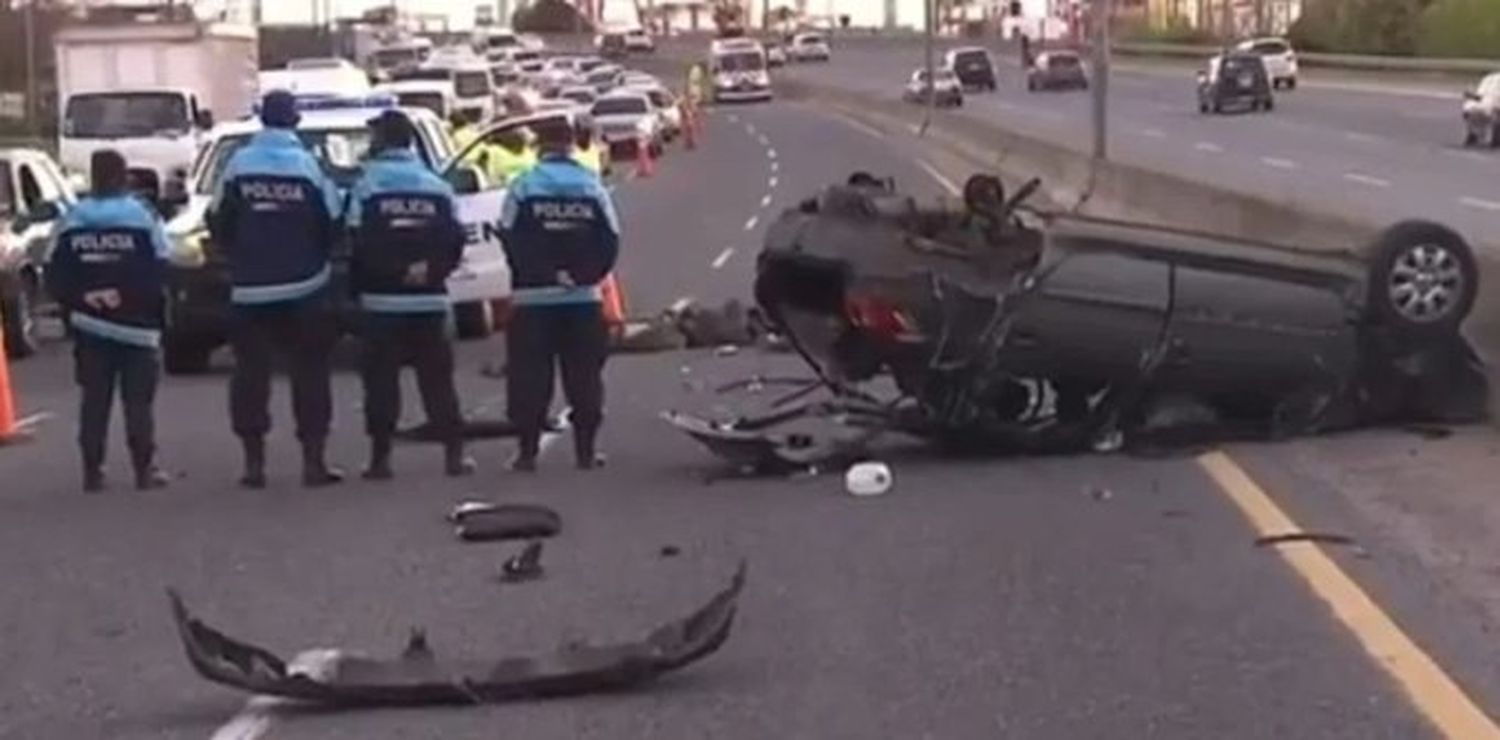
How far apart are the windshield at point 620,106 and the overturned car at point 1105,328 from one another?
6009 centimetres

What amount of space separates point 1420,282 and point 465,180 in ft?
33.5

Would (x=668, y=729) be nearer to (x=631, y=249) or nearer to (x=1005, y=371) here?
(x=1005, y=371)

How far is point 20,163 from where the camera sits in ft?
101

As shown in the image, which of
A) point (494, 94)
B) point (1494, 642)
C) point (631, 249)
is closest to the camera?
point (1494, 642)

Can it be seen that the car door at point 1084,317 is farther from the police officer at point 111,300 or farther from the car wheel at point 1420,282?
the police officer at point 111,300

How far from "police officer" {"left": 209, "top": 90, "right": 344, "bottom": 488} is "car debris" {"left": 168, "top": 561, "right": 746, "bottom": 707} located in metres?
6.10

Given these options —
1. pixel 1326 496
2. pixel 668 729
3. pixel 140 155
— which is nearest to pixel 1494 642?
pixel 668 729

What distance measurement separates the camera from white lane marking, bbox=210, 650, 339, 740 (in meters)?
9.95

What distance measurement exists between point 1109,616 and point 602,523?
3537 millimetres


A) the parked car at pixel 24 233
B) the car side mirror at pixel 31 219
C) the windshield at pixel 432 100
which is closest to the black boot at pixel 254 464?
the parked car at pixel 24 233

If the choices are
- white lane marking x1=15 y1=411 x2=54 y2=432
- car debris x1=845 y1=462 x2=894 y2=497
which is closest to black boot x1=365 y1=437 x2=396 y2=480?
car debris x1=845 y1=462 x2=894 y2=497

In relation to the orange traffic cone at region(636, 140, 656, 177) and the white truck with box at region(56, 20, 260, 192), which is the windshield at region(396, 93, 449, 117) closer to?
the white truck with box at region(56, 20, 260, 192)

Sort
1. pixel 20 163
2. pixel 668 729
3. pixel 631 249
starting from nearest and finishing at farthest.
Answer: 1. pixel 668 729
2. pixel 20 163
3. pixel 631 249

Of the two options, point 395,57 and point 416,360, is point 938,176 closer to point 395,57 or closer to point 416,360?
point 416,360
